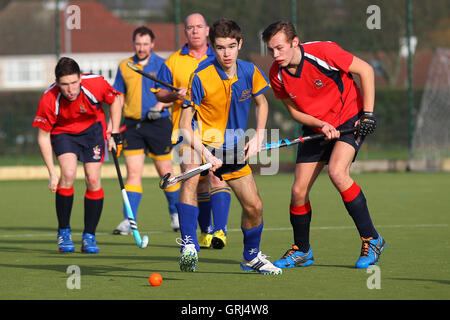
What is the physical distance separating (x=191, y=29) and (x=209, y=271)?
246 cm

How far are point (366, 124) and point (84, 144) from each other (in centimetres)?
239

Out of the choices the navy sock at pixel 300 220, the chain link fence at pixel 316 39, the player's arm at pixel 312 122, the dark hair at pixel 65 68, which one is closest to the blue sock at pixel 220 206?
the navy sock at pixel 300 220

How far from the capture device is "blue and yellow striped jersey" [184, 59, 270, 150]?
17.7 ft

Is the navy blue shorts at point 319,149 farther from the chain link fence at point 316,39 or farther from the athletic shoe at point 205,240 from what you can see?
the chain link fence at point 316,39

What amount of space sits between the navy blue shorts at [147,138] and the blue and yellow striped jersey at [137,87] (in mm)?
97

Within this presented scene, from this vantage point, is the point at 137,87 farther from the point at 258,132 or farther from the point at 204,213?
the point at 258,132

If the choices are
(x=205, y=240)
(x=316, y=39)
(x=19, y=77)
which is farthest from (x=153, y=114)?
(x=19, y=77)

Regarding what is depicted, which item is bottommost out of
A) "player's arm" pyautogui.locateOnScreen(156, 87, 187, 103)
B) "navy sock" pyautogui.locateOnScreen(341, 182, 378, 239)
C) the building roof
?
"navy sock" pyautogui.locateOnScreen(341, 182, 378, 239)

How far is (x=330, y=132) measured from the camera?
553 centimetres

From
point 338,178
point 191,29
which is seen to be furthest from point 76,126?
point 338,178

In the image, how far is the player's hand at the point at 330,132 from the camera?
552 centimetres

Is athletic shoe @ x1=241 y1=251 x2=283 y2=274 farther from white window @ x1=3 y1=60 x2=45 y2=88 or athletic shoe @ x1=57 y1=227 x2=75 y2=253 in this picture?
white window @ x1=3 y1=60 x2=45 y2=88

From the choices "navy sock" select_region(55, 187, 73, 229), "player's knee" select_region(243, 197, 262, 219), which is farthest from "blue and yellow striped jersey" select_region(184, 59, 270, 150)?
"navy sock" select_region(55, 187, 73, 229)

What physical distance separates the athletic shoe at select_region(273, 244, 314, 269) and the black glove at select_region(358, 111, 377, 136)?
0.91 meters
